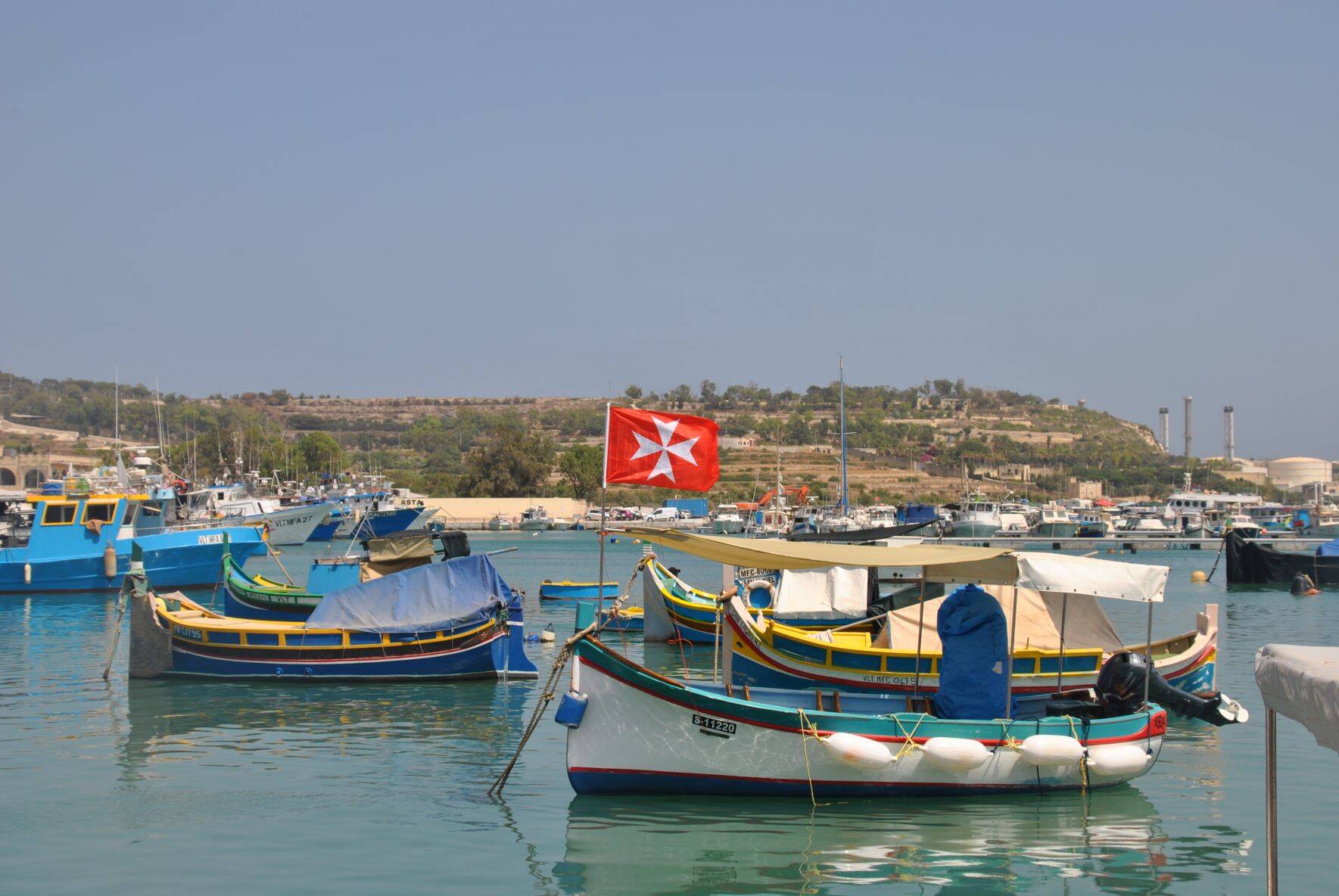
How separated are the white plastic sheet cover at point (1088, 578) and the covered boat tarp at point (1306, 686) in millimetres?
9301

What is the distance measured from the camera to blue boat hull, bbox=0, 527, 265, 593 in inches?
1848

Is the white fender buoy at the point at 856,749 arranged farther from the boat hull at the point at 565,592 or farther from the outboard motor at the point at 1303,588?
the outboard motor at the point at 1303,588

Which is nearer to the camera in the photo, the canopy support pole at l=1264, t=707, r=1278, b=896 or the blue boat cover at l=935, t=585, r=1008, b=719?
the canopy support pole at l=1264, t=707, r=1278, b=896

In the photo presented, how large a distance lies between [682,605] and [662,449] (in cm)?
1597

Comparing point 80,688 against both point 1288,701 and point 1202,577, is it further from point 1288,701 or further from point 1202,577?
point 1202,577

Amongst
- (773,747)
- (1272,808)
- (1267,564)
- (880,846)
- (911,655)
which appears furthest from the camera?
(1267,564)

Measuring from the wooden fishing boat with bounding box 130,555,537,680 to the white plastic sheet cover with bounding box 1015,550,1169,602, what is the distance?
39.0ft

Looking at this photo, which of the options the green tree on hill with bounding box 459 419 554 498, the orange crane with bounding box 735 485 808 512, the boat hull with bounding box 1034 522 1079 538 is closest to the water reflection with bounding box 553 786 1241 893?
the boat hull with bounding box 1034 522 1079 538

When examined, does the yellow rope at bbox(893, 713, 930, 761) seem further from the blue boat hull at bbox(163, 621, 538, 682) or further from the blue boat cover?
the blue boat hull at bbox(163, 621, 538, 682)

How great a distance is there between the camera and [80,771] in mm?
17391

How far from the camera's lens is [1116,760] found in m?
15.6

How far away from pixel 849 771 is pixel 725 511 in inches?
4404

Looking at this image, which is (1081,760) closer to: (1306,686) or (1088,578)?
(1088,578)

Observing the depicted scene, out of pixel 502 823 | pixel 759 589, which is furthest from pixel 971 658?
pixel 759 589
